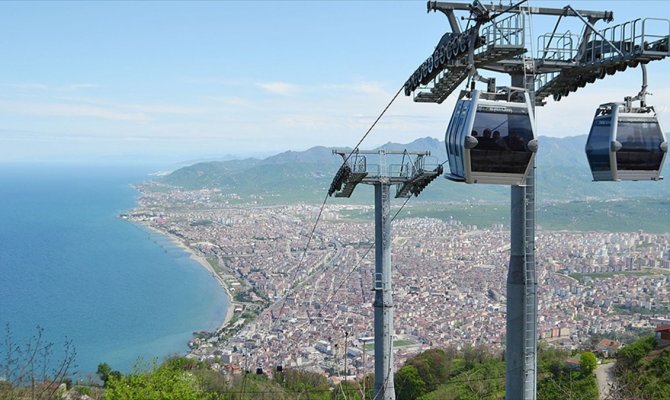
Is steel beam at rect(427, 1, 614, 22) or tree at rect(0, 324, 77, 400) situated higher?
steel beam at rect(427, 1, 614, 22)

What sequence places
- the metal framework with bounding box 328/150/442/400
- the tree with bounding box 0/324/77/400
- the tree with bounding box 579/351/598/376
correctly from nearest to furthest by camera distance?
the tree with bounding box 0/324/77/400, the metal framework with bounding box 328/150/442/400, the tree with bounding box 579/351/598/376

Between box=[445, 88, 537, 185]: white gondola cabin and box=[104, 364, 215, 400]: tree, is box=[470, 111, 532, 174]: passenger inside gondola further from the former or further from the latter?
box=[104, 364, 215, 400]: tree

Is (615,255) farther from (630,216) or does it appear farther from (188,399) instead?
(188,399)

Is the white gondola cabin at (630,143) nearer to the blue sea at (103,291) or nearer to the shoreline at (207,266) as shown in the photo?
the blue sea at (103,291)

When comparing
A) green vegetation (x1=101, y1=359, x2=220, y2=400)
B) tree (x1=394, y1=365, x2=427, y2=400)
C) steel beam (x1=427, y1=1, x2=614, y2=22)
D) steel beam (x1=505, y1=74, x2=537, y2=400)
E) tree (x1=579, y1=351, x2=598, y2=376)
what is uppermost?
steel beam (x1=427, y1=1, x2=614, y2=22)

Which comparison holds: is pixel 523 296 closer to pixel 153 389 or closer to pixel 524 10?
pixel 524 10

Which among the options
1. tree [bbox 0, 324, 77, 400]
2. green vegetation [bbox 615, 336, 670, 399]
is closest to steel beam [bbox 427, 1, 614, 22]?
tree [bbox 0, 324, 77, 400]

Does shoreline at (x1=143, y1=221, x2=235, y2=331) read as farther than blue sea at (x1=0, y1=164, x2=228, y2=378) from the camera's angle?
Yes
